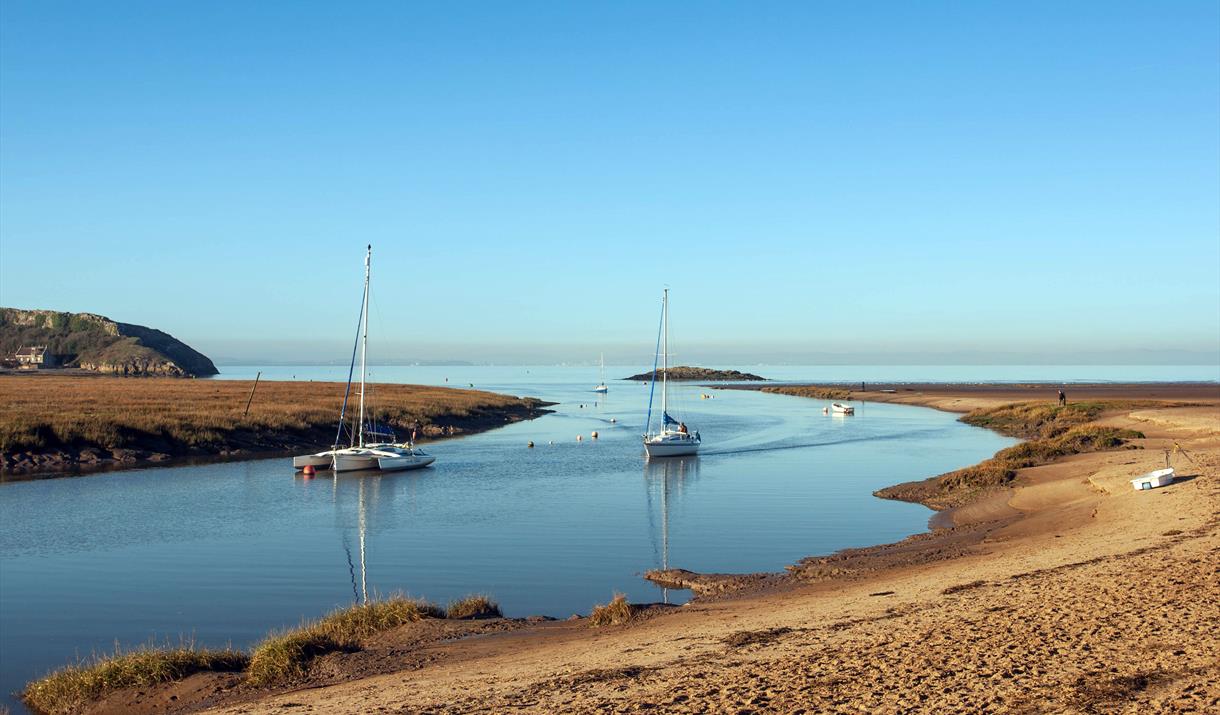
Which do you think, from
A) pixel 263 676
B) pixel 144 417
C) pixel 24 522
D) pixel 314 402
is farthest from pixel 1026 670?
pixel 314 402

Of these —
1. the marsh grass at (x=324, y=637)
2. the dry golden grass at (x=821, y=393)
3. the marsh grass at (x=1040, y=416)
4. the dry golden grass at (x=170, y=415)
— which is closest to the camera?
the marsh grass at (x=324, y=637)

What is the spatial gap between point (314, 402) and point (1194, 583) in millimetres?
71919

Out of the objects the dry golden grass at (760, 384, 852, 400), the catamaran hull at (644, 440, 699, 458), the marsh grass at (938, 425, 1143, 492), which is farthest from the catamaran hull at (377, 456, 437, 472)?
the dry golden grass at (760, 384, 852, 400)

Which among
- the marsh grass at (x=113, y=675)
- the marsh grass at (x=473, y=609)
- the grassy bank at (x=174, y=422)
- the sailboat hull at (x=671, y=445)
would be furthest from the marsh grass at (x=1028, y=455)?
the grassy bank at (x=174, y=422)

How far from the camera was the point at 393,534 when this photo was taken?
1143 inches

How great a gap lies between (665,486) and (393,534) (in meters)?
15.2

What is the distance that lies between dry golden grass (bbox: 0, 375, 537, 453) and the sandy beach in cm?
3961

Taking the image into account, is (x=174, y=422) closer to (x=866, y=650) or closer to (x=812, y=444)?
(x=812, y=444)

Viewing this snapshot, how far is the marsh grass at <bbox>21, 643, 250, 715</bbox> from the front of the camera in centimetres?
1302

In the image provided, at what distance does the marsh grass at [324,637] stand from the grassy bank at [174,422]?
117ft

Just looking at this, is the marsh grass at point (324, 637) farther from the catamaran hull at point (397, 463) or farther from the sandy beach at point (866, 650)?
the catamaran hull at point (397, 463)

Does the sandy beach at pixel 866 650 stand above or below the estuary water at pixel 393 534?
above

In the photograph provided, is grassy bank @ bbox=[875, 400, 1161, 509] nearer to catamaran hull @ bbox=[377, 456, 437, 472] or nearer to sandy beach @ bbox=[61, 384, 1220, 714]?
sandy beach @ bbox=[61, 384, 1220, 714]

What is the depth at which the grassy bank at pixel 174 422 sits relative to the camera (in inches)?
1832
